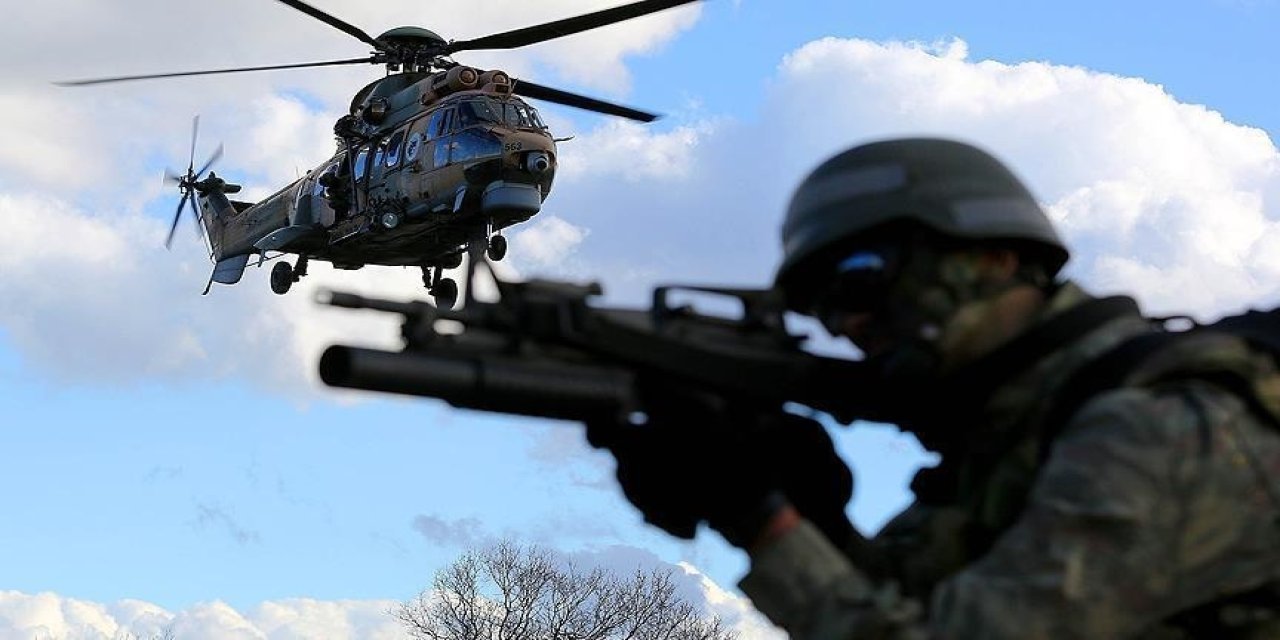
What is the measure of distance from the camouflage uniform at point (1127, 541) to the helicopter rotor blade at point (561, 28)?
25764 millimetres

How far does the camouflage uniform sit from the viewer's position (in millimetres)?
3568

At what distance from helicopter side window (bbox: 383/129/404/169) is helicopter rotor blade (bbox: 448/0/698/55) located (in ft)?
9.07

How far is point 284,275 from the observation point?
4109cm

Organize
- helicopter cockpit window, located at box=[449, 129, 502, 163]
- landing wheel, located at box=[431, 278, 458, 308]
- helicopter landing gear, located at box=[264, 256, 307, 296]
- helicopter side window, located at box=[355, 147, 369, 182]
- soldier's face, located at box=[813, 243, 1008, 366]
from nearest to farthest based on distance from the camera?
soldier's face, located at box=[813, 243, 1008, 366]
helicopter cockpit window, located at box=[449, 129, 502, 163]
helicopter side window, located at box=[355, 147, 369, 182]
landing wheel, located at box=[431, 278, 458, 308]
helicopter landing gear, located at box=[264, 256, 307, 296]

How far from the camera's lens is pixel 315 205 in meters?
38.7

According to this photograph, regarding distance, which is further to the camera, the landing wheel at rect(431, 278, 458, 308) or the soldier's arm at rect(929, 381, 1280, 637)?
the landing wheel at rect(431, 278, 458, 308)

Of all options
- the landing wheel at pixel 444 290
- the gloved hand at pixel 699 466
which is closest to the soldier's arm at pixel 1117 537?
the gloved hand at pixel 699 466

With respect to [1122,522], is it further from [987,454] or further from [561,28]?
[561,28]

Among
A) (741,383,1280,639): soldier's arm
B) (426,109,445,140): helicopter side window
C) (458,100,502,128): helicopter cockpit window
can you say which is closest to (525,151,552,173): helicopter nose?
(458,100,502,128): helicopter cockpit window

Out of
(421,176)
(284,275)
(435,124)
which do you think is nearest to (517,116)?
(435,124)

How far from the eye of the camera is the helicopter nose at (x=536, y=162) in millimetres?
33688

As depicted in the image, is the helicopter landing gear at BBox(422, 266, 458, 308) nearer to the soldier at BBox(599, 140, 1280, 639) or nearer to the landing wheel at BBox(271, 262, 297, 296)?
the landing wheel at BBox(271, 262, 297, 296)

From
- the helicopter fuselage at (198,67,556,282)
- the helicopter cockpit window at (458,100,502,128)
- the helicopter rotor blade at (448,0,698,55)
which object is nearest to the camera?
the helicopter rotor blade at (448,0,698,55)

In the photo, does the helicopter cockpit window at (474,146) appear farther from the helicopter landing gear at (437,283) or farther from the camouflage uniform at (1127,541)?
the camouflage uniform at (1127,541)
